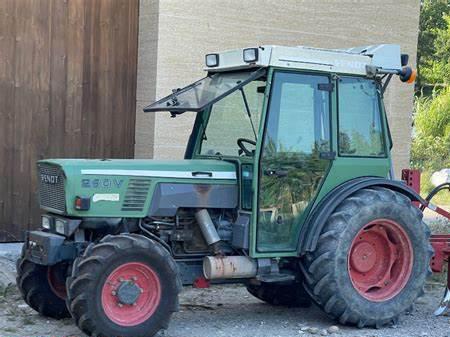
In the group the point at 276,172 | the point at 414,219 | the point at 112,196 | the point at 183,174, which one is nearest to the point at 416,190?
the point at 414,219

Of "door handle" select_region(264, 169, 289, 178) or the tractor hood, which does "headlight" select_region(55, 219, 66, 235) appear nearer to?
the tractor hood

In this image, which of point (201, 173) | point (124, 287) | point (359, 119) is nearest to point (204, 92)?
point (201, 173)

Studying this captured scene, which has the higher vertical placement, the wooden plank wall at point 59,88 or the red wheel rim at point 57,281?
the wooden plank wall at point 59,88

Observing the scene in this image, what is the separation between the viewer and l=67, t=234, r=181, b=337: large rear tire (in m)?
5.98

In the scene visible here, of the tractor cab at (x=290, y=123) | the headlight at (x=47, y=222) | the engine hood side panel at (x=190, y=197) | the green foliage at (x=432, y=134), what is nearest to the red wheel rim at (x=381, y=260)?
the tractor cab at (x=290, y=123)

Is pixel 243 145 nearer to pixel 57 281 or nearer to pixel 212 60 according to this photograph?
pixel 212 60

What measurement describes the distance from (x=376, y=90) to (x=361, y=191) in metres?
0.98

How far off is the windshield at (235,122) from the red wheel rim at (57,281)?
66.8 inches

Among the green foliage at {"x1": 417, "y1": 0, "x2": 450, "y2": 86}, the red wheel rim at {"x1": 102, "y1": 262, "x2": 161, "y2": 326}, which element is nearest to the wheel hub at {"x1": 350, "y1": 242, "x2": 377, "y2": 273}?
the red wheel rim at {"x1": 102, "y1": 262, "x2": 161, "y2": 326}

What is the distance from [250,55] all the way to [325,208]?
145cm

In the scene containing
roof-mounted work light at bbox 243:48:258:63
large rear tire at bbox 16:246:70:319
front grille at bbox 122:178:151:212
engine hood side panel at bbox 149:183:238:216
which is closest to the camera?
front grille at bbox 122:178:151:212

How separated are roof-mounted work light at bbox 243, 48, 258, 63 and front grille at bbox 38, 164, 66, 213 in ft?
5.93

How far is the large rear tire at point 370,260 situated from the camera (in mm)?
6797

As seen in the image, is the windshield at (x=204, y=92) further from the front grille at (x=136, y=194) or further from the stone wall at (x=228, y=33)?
the stone wall at (x=228, y=33)
